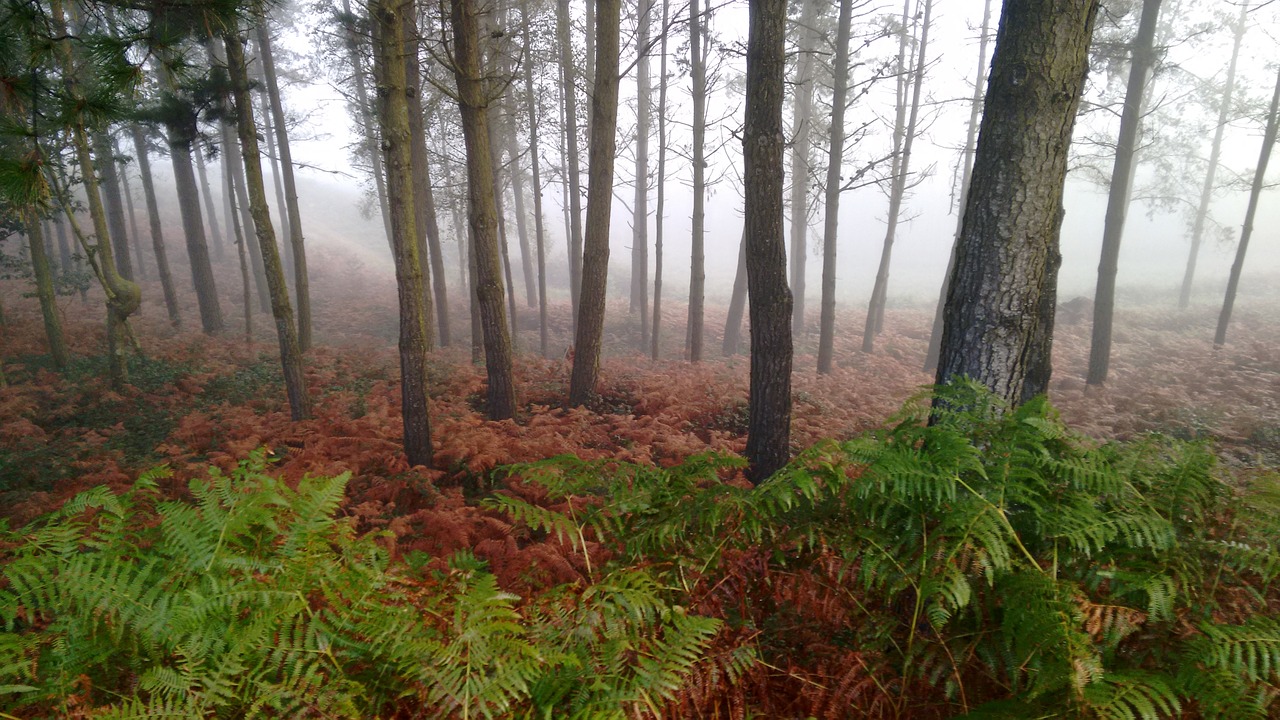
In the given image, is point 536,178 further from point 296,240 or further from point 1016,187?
point 1016,187

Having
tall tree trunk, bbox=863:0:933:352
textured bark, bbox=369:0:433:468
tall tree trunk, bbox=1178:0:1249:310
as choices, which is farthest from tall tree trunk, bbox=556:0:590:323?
tall tree trunk, bbox=1178:0:1249:310

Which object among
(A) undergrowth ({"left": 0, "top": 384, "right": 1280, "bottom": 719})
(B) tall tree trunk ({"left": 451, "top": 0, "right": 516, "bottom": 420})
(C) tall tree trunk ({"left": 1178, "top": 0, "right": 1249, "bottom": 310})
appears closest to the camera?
(A) undergrowth ({"left": 0, "top": 384, "right": 1280, "bottom": 719})

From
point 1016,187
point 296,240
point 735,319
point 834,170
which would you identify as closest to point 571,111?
point 834,170

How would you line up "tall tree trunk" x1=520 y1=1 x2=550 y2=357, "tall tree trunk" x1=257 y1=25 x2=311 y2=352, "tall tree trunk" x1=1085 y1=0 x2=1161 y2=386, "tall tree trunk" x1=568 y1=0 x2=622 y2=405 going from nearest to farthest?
"tall tree trunk" x1=568 y1=0 x2=622 y2=405 → "tall tree trunk" x1=1085 y1=0 x2=1161 y2=386 → "tall tree trunk" x1=257 y1=25 x2=311 y2=352 → "tall tree trunk" x1=520 y1=1 x2=550 y2=357

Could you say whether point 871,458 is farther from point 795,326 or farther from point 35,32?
point 795,326

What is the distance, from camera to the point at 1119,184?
13.1m

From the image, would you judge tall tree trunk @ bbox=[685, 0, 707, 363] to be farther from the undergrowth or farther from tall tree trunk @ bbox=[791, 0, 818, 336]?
the undergrowth

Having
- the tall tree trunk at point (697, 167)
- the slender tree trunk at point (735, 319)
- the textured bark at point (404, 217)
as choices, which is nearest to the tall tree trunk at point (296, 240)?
the textured bark at point (404, 217)

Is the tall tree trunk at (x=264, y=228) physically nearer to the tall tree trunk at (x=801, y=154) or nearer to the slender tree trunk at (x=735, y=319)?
the slender tree trunk at (x=735, y=319)

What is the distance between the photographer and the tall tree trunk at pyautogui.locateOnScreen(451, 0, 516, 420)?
691 centimetres

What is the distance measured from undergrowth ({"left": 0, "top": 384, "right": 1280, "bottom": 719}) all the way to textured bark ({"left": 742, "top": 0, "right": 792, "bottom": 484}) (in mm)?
3503

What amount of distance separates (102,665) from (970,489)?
9.85 ft

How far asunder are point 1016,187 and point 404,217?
18.7 ft

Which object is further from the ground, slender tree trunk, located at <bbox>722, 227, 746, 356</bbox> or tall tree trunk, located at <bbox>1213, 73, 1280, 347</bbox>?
tall tree trunk, located at <bbox>1213, 73, 1280, 347</bbox>
